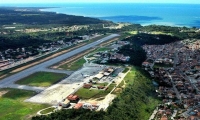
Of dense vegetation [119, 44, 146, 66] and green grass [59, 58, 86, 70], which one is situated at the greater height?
dense vegetation [119, 44, 146, 66]

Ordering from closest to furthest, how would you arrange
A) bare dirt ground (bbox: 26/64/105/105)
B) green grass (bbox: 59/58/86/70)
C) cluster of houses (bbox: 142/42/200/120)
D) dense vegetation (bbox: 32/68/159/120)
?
dense vegetation (bbox: 32/68/159/120) < cluster of houses (bbox: 142/42/200/120) < bare dirt ground (bbox: 26/64/105/105) < green grass (bbox: 59/58/86/70)

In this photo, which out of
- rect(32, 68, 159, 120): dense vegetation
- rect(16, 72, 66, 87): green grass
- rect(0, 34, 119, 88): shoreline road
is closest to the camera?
rect(32, 68, 159, 120): dense vegetation

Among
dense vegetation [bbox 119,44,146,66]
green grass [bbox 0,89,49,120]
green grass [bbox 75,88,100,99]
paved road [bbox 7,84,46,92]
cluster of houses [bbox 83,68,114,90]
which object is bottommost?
green grass [bbox 0,89,49,120]

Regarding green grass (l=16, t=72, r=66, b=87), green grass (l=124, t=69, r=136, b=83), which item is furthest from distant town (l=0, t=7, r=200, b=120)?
green grass (l=124, t=69, r=136, b=83)

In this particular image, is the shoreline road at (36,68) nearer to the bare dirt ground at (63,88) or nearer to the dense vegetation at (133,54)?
the bare dirt ground at (63,88)

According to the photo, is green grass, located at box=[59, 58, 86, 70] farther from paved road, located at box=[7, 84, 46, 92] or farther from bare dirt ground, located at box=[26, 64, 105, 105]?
paved road, located at box=[7, 84, 46, 92]

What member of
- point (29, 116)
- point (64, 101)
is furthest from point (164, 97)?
point (29, 116)

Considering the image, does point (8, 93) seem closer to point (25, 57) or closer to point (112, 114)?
point (112, 114)
